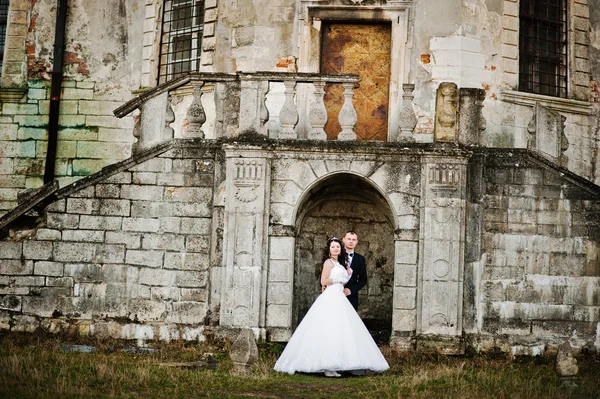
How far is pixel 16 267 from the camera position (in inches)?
575

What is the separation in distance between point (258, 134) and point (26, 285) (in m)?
3.92

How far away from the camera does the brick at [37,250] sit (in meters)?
14.6

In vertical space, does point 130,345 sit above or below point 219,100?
below

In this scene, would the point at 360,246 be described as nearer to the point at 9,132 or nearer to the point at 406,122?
the point at 406,122

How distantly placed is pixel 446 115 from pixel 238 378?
514cm

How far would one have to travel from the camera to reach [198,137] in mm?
14867

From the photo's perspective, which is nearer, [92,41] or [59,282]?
[59,282]

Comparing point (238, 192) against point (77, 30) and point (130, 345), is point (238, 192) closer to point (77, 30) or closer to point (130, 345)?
point (130, 345)

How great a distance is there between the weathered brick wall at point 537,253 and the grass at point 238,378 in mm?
729

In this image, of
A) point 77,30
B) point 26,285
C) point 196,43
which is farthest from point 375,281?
point 77,30

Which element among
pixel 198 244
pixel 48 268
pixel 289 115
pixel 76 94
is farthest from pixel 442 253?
pixel 76 94

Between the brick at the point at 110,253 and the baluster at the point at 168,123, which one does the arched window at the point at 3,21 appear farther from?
the brick at the point at 110,253

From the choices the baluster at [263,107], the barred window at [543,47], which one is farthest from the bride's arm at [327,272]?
the barred window at [543,47]

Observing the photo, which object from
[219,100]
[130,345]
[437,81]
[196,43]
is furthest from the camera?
[196,43]
